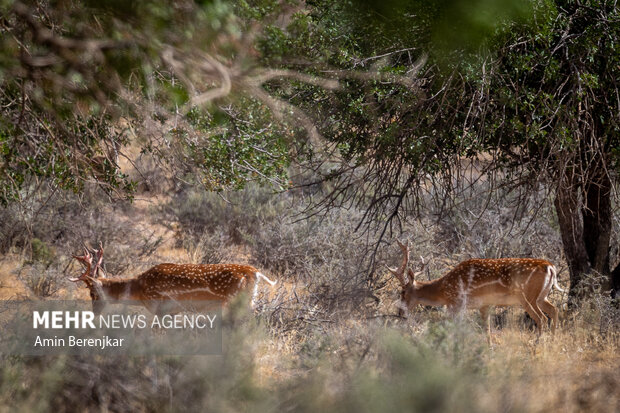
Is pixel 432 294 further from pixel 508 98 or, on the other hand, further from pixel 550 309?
pixel 508 98

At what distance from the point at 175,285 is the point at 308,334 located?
159cm

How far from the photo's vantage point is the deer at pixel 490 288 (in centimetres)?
770

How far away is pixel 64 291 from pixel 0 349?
18.0 ft

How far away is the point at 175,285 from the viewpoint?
25.1 ft

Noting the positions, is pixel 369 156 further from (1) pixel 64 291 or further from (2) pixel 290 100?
(1) pixel 64 291

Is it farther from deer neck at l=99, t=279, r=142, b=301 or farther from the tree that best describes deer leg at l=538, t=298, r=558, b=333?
deer neck at l=99, t=279, r=142, b=301

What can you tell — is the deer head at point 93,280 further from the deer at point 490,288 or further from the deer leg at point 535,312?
the deer leg at point 535,312

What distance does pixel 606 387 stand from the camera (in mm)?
4840

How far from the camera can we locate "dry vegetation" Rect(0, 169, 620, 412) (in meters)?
4.23

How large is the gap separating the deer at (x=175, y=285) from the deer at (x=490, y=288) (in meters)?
1.81

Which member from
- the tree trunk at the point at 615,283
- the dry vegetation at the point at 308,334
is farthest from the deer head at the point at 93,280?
the tree trunk at the point at 615,283

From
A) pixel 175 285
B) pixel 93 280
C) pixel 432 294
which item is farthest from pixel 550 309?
pixel 93 280


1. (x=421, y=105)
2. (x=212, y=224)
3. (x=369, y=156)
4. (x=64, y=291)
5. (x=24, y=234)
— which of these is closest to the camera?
(x=421, y=105)

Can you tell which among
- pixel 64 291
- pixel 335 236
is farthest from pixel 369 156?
pixel 64 291
